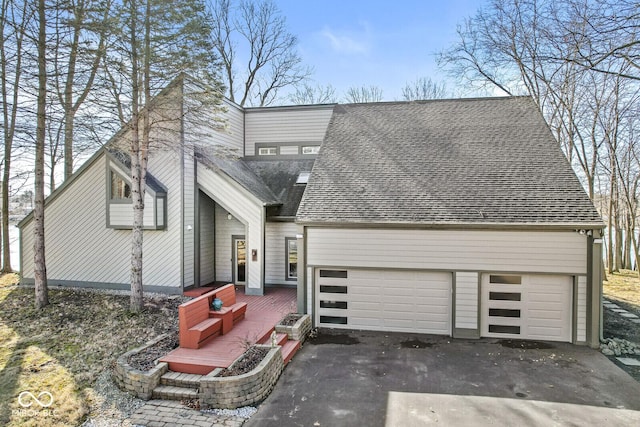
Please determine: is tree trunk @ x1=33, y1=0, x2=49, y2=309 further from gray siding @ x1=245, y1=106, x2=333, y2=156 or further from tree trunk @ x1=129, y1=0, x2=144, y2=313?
gray siding @ x1=245, y1=106, x2=333, y2=156

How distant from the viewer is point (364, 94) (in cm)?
2834

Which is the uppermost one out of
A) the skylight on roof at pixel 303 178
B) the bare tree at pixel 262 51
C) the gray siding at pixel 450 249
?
the bare tree at pixel 262 51

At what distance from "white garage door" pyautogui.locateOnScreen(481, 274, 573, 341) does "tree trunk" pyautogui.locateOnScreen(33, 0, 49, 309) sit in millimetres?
12051

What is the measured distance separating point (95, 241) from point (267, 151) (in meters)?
7.39

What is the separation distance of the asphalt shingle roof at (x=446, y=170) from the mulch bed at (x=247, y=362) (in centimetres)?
387

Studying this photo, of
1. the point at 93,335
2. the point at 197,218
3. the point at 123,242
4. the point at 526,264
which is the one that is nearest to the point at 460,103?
the point at 526,264

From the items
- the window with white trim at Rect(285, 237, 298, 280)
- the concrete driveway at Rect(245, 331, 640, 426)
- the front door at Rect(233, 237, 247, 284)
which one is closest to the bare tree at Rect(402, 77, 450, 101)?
the window with white trim at Rect(285, 237, 298, 280)

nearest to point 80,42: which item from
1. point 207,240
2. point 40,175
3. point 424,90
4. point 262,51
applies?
point 40,175

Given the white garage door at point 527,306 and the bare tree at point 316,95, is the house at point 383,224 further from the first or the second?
the bare tree at point 316,95

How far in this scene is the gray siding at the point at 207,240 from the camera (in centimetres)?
1337

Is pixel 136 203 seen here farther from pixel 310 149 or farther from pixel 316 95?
pixel 316 95

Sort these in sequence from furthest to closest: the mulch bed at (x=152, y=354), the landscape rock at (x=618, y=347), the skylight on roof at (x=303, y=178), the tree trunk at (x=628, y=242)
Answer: the tree trunk at (x=628, y=242) < the skylight on roof at (x=303, y=178) < the landscape rock at (x=618, y=347) < the mulch bed at (x=152, y=354)

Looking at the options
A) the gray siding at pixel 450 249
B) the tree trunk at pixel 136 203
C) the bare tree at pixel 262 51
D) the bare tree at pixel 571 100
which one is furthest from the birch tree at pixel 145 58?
the bare tree at pixel 262 51

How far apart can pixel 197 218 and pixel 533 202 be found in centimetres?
1019
